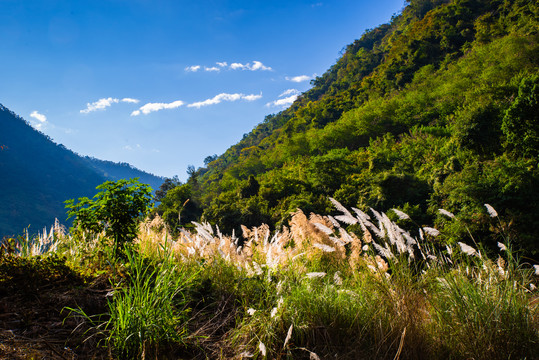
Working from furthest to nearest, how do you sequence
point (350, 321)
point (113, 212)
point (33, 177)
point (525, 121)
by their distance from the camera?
point (33, 177)
point (525, 121)
point (113, 212)
point (350, 321)

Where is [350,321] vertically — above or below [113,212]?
below

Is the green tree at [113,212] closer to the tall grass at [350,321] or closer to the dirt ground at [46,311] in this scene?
the dirt ground at [46,311]

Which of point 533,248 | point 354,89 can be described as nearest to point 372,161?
point 533,248

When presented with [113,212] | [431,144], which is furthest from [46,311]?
[431,144]

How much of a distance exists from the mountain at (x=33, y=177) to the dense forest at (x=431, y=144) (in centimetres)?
5154

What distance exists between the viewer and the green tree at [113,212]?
3.39 meters

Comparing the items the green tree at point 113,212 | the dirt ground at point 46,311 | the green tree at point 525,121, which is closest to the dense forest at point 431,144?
the green tree at point 525,121

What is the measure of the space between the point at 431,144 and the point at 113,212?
29.5m

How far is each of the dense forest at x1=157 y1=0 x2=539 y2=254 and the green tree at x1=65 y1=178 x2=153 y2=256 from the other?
4157 millimetres

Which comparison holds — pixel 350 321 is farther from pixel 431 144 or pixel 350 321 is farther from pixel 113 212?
pixel 431 144

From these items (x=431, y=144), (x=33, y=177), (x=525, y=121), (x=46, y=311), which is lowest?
(x=46, y=311)

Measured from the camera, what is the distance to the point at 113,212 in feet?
11.1

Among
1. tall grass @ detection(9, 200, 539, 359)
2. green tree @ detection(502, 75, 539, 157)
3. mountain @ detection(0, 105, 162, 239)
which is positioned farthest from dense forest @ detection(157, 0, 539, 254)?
mountain @ detection(0, 105, 162, 239)

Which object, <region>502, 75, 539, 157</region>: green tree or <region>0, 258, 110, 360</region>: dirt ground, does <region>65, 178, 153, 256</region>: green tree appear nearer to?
<region>0, 258, 110, 360</region>: dirt ground
